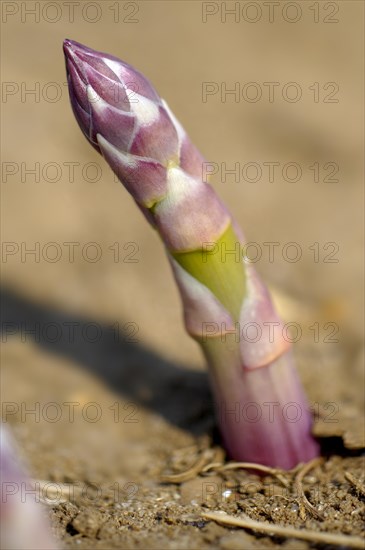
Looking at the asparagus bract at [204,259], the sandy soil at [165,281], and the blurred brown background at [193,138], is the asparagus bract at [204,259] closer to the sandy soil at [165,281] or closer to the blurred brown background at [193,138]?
the sandy soil at [165,281]

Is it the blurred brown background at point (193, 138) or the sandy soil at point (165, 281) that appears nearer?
the sandy soil at point (165, 281)

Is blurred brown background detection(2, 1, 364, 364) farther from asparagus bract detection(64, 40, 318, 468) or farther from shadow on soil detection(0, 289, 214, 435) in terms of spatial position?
asparagus bract detection(64, 40, 318, 468)

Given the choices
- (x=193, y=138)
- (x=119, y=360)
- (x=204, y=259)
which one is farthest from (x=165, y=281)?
(x=204, y=259)

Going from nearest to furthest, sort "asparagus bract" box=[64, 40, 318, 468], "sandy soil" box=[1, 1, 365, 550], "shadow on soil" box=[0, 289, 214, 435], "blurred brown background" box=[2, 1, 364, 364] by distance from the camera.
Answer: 1. "asparagus bract" box=[64, 40, 318, 468]
2. "sandy soil" box=[1, 1, 365, 550]
3. "shadow on soil" box=[0, 289, 214, 435]
4. "blurred brown background" box=[2, 1, 364, 364]

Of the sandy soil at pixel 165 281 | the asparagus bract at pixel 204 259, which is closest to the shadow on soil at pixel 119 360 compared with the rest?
the sandy soil at pixel 165 281

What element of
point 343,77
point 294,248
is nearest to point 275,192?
point 294,248

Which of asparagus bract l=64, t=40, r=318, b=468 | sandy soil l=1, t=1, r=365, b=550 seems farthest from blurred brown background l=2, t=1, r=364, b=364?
asparagus bract l=64, t=40, r=318, b=468

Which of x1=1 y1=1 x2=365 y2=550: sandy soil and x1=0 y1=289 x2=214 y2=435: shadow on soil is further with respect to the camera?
x1=0 y1=289 x2=214 y2=435: shadow on soil

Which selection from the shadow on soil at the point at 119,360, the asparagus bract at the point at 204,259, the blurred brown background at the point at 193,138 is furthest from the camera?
the blurred brown background at the point at 193,138

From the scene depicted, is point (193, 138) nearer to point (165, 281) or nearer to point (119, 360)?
point (165, 281)
